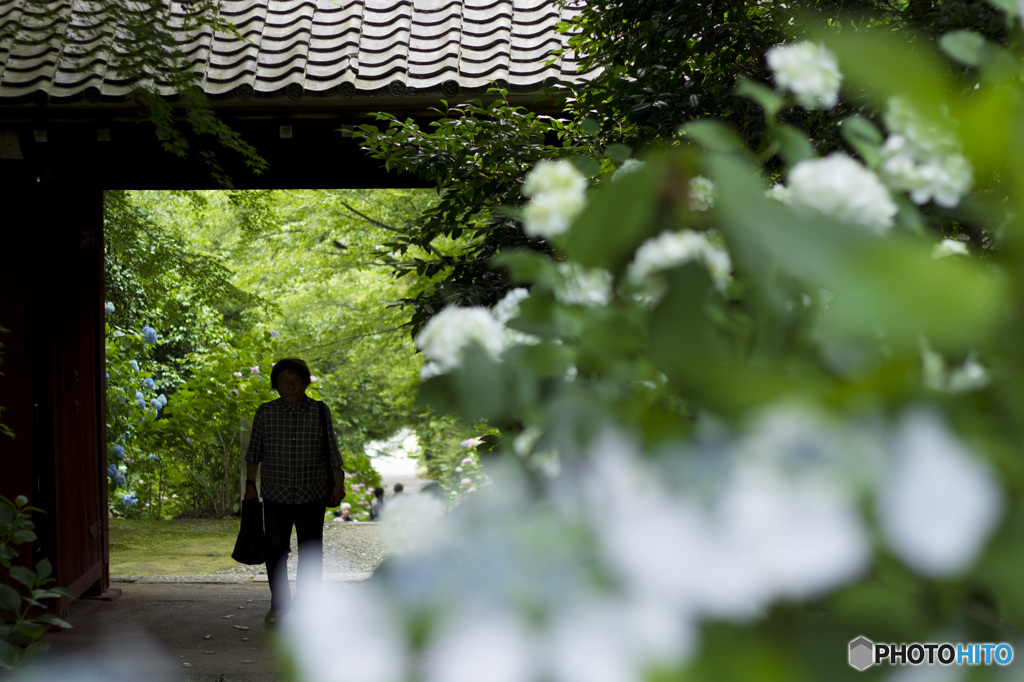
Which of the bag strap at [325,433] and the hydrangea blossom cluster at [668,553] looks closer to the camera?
the hydrangea blossom cluster at [668,553]

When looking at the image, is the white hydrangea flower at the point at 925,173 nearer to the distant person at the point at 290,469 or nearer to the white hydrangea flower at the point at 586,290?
the white hydrangea flower at the point at 586,290

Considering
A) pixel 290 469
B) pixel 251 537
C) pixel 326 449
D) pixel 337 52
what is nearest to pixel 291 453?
pixel 290 469

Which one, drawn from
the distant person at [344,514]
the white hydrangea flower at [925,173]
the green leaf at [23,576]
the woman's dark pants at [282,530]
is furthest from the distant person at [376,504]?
the white hydrangea flower at [925,173]

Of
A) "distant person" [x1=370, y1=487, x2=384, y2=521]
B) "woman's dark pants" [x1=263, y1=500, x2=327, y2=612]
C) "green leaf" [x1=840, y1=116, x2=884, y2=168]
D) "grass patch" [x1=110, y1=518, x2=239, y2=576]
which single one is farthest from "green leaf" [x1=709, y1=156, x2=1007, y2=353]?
"distant person" [x1=370, y1=487, x2=384, y2=521]

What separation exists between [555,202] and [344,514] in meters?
7.44

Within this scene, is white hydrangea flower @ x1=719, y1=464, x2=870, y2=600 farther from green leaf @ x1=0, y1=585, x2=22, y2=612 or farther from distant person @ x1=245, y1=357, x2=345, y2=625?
distant person @ x1=245, y1=357, x2=345, y2=625

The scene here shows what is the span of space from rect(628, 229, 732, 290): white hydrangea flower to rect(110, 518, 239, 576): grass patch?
570cm

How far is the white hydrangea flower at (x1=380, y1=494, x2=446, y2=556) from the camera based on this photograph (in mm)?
482

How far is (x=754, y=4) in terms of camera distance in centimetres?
264

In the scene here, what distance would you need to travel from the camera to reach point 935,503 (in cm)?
29

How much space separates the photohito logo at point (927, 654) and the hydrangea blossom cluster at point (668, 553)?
0.11 ft

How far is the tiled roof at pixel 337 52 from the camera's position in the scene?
3590 millimetres

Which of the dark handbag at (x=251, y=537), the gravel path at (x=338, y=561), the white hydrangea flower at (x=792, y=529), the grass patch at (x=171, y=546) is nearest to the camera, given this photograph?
the white hydrangea flower at (x=792, y=529)

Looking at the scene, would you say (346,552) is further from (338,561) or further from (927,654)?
(927,654)
